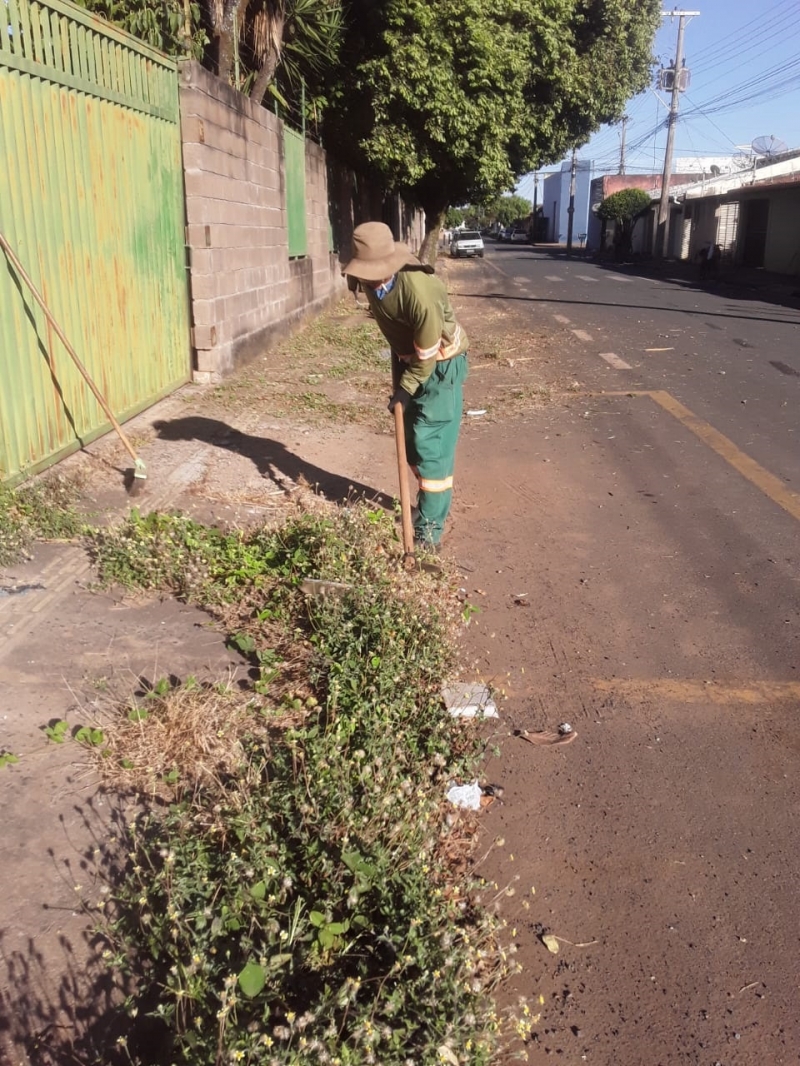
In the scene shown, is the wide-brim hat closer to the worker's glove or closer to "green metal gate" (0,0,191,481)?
the worker's glove

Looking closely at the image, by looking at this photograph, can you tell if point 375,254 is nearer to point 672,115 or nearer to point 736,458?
point 736,458

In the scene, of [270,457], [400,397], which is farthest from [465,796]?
[270,457]

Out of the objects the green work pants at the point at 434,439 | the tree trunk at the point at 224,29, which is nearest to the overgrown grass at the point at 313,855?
the green work pants at the point at 434,439

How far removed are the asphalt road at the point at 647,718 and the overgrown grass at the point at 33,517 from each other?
2.15m

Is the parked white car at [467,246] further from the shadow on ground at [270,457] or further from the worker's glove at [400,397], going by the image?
the worker's glove at [400,397]

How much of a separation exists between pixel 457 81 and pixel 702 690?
16249 millimetres

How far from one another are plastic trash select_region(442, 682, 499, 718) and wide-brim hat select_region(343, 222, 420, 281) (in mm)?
2060

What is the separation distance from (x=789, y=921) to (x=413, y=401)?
3130 mm

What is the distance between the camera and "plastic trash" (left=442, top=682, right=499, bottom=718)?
11.5 feet

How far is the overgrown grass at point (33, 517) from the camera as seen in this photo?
460 centimetres

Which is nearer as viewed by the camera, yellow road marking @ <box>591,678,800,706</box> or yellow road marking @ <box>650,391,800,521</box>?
yellow road marking @ <box>591,678,800,706</box>

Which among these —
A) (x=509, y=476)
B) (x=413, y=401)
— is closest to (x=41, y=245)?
(x=413, y=401)

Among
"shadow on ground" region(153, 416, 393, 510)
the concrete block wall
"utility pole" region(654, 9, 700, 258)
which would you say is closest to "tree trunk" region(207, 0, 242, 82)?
the concrete block wall

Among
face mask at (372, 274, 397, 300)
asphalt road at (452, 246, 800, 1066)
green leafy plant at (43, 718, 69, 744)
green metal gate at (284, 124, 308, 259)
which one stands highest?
green metal gate at (284, 124, 308, 259)
